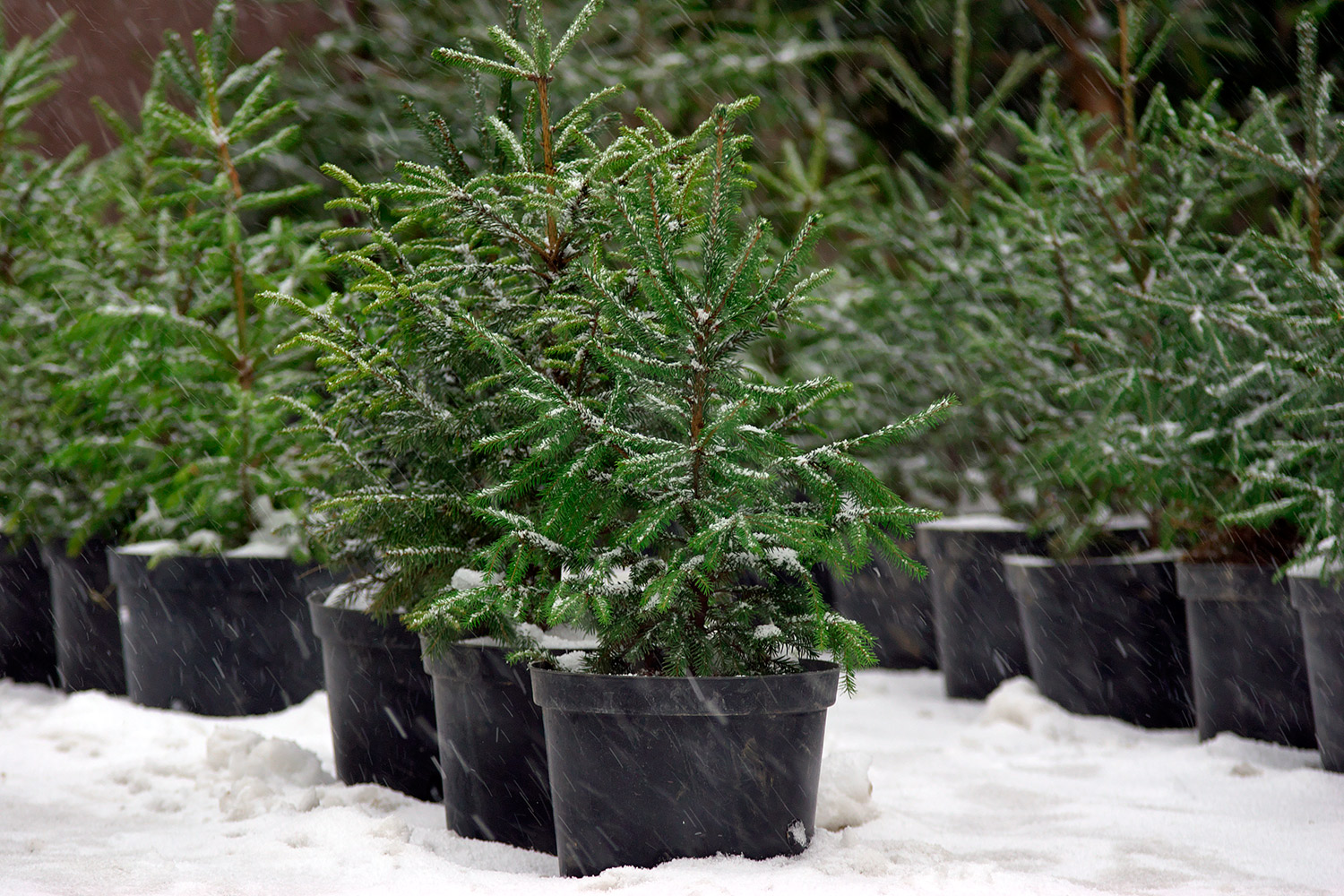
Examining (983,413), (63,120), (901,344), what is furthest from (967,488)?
(63,120)

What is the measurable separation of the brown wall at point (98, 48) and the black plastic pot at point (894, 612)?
502cm

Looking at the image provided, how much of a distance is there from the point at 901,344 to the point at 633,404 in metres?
2.98

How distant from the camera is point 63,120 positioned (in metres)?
6.19

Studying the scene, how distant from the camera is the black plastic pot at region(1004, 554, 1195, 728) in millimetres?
3568

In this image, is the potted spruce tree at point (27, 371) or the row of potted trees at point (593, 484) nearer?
the row of potted trees at point (593, 484)

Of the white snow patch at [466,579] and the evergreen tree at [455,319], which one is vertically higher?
the evergreen tree at [455,319]

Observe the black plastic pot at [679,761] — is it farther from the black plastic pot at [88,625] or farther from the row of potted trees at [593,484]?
the black plastic pot at [88,625]

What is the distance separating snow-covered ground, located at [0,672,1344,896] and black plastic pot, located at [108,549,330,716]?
0.42 feet

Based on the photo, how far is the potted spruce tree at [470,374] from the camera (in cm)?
220

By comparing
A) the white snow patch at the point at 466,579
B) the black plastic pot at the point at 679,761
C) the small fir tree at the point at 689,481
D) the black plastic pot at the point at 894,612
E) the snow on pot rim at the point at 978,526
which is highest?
the small fir tree at the point at 689,481

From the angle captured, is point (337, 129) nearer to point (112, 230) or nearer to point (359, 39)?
point (359, 39)

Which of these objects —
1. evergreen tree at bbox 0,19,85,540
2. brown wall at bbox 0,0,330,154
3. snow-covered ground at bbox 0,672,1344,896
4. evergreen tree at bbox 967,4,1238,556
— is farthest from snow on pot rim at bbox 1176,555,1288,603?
brown wall at bbox 0,0,330,154

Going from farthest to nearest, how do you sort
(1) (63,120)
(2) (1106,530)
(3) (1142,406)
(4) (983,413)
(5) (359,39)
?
(5) (359,39), (1) (63,120), (4) (983,413), (2) (1106,530), (3) (1142,406)

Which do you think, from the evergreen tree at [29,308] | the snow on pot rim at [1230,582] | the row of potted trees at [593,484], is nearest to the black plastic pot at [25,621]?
the evergreen tree at [29,308]
